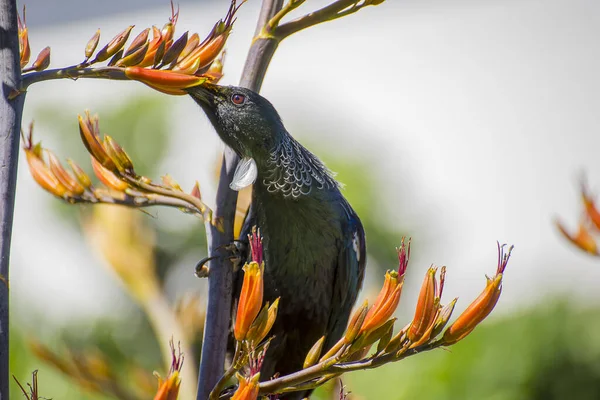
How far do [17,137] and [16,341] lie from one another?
3684 mm

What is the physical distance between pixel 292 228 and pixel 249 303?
735mm

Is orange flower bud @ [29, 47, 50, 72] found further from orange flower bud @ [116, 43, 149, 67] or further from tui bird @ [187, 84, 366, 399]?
tui bird @ [187, 84, 366, 399]

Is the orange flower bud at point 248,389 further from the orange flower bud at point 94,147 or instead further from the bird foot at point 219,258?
the orange flower bud at point 94,147

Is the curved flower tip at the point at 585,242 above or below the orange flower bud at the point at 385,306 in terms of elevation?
below

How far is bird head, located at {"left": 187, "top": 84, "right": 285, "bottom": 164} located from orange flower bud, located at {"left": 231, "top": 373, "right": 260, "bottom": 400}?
0.63m

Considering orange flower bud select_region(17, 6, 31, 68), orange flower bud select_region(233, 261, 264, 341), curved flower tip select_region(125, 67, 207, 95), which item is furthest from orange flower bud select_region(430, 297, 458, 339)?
orange flower bud select_region(17, 6, 31, 68)

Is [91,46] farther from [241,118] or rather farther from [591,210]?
[591,210]

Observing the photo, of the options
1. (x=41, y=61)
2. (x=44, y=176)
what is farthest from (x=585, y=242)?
(x=41, y=61)

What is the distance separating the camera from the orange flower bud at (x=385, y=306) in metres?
1.01

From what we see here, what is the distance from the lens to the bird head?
1493mm

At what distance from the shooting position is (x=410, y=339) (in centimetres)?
101

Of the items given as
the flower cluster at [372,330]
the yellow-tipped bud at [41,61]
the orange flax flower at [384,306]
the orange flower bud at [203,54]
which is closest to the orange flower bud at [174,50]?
the orange flower bud at [203,54]

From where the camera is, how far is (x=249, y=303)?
100 centimetres

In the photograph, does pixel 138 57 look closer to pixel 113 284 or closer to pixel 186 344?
pixel 186 344
